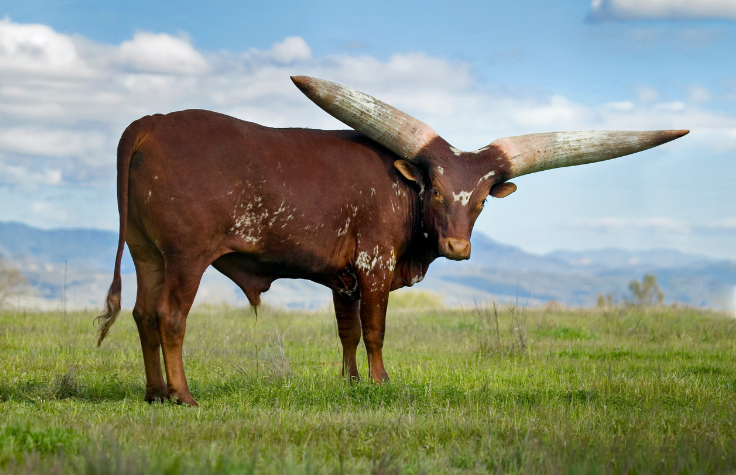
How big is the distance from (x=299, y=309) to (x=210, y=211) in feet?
36.3

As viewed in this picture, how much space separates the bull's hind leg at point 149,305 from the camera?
7.14 metres

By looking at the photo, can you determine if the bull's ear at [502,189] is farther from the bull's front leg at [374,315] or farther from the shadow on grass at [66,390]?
the shadow on grass at [66,390]

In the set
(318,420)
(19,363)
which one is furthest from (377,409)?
(19,363)

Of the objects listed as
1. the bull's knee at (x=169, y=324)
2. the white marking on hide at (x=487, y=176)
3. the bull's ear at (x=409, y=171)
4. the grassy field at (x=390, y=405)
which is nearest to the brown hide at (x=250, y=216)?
the bull's knee at (x=169, y=324)

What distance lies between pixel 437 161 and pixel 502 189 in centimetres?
86

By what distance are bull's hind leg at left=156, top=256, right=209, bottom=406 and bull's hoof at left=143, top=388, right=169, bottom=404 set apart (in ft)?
0.80

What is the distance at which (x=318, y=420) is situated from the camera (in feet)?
18.4

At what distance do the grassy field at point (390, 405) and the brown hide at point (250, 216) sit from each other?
32.2 inches

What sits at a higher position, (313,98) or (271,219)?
(313,98)

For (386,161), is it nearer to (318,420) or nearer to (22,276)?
(318,420)

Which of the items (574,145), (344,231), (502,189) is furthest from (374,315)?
(574,145)

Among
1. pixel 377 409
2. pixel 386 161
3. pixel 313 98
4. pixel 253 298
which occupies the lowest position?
pixel 377 409

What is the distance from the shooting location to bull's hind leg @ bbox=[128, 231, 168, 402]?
23.4 feet

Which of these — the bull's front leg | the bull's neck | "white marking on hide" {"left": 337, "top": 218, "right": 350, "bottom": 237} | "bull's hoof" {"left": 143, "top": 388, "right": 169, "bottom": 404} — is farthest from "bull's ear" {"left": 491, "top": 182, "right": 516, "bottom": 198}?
"bull's hoof" {"left": 143, "top": 388, "right": 169, "bottom": 404}
